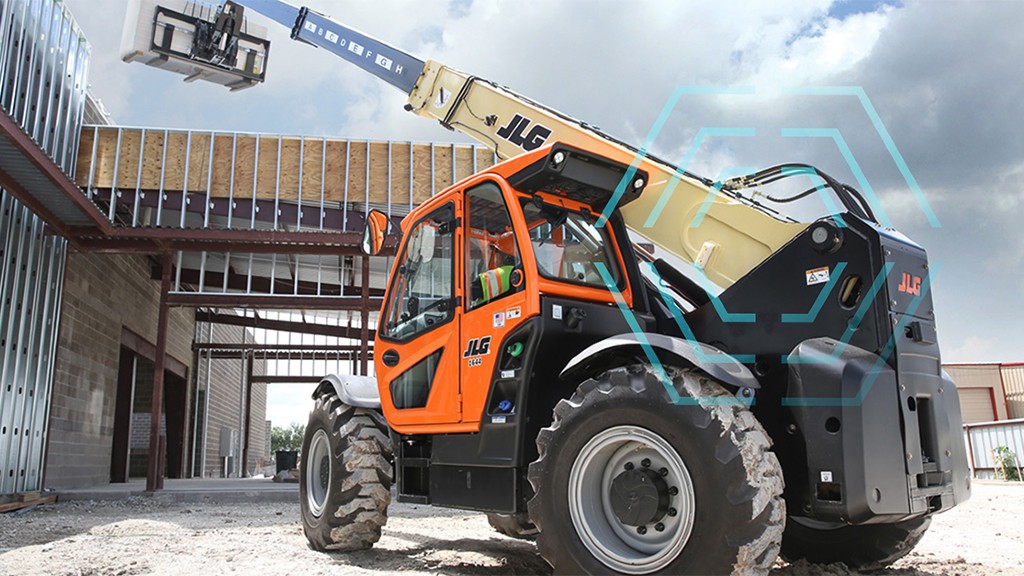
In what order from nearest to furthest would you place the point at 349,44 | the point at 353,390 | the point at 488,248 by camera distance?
the point at 488,248, the point at 353,390, the point at 349,44

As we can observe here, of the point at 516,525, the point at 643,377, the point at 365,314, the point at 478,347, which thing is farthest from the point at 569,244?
the point at 365,314

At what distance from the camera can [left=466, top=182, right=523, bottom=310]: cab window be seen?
513 cm

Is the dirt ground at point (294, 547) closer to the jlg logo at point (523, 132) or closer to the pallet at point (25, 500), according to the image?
the pallet at point (25, 500)

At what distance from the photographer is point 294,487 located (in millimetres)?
14055

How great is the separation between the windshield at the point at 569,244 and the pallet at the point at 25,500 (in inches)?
377

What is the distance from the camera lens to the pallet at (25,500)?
10961 millimetres

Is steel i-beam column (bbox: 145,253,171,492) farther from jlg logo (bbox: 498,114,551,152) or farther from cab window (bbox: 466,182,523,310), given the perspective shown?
cab window (bbox: 466,182,523,310)

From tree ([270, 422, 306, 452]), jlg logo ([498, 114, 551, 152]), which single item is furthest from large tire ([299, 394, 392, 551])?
tree ([270, 422, 306, 452])

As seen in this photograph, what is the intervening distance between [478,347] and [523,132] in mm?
2151

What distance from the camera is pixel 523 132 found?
21.4 ft

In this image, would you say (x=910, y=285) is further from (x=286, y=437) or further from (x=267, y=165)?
(x=286, y=437)

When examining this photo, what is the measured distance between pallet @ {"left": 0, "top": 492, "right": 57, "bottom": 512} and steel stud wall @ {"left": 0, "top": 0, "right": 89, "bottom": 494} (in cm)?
20

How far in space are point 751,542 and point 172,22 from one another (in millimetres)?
9436

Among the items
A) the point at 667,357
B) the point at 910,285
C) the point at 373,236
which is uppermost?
the point at 373,236
